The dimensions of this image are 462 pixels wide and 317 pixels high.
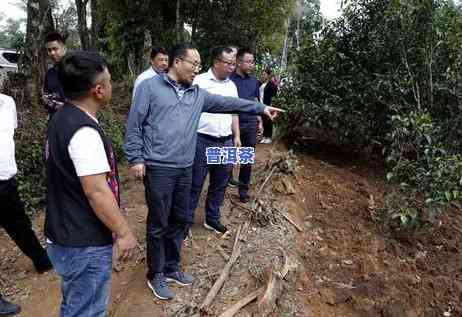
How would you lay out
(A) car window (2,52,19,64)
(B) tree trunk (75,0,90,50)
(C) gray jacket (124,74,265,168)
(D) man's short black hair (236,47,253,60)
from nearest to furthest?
(C) gray jacket (124,74,265,168), (D) man's short black hair (236,47,253,60), (B) tree trunk (75,0,90,50), (A) car window (2,52,19,64)

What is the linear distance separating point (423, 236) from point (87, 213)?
3975 millimetres

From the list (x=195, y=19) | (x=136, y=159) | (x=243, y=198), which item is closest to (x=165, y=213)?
(x=136, y=159)

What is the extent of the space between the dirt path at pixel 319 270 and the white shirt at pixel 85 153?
1562mm

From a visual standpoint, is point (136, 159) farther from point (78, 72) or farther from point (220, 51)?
point (220, 51)

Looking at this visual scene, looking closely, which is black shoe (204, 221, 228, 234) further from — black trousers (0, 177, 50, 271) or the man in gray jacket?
black trousers (0, 177, 50, 271)

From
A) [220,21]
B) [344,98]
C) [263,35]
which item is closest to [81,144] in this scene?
[344,98]

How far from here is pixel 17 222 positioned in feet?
11.0

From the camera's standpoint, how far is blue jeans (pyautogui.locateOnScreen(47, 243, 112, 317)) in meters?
2.04

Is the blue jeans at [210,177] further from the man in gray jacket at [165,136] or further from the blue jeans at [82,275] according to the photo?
the blue jeans at [82,275]

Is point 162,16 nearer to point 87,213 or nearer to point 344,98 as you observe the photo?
point 344,98

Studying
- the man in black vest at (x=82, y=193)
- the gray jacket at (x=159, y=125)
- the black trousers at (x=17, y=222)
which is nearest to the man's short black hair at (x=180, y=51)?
the gray jacket at (x=159, y=125)

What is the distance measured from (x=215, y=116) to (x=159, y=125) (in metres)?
1.01

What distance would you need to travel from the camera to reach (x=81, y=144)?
1.86 m

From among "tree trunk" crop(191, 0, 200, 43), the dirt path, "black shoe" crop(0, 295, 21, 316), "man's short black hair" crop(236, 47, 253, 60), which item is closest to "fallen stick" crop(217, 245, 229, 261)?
the dirt path
